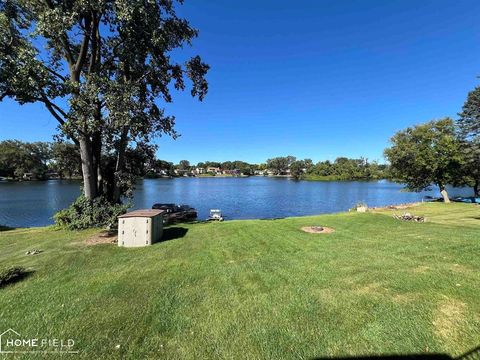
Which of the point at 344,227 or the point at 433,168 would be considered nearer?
the point at 344,227

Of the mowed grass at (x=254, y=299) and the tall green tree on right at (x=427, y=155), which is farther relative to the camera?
the tall green tree on right at (x=427, y=155)

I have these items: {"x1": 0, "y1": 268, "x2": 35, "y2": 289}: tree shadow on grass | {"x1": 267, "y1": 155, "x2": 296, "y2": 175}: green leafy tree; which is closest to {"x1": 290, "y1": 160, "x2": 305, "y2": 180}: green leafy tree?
{"x1": 267, "y1": 155, "x2": 296, "y2": 175}: green leafy tree

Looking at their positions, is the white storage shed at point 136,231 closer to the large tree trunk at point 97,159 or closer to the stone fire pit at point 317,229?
the stone fire pit at point 317,229

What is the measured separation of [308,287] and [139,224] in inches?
249

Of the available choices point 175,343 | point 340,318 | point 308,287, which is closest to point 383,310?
point 340,318

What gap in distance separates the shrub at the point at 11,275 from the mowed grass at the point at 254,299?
10.5 inches

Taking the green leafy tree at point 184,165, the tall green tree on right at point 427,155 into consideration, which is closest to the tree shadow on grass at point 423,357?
the tall green tree on right at point 427,155

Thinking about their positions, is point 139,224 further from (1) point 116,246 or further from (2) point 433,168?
(2) point 433,168

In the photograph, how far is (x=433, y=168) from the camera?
97.9 ft

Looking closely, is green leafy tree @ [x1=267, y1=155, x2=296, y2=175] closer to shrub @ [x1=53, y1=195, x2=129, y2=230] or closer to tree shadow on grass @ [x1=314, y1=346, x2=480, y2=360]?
shrub @ [x1=53, y1=195, x2=129, y2=230]

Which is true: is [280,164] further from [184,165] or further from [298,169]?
[184,165]

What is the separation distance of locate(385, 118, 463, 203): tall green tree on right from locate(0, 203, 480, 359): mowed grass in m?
25.5

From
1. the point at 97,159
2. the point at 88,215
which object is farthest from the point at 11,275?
the point at 97,159

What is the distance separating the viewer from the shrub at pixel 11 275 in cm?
613
